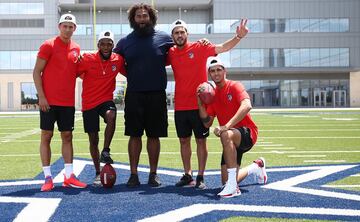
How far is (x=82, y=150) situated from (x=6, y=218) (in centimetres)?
496

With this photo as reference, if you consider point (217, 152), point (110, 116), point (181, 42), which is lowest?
point (217, 152)

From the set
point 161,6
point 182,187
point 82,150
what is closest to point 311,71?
point 161,6

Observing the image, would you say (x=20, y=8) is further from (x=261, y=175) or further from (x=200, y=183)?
(x=261, y=175)

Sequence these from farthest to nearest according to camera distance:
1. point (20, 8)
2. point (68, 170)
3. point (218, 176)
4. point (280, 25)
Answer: point (20, 8)
point (280, 25)
point (218, 176)
point (68, 170)

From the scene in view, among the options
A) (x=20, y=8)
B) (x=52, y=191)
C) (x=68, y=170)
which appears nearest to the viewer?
(x=52, y=191)

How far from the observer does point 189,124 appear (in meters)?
5.04

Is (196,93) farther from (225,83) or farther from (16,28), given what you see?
(16,28)

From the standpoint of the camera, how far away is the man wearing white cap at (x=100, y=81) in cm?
507

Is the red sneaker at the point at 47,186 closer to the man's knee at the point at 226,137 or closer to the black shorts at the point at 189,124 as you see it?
the black shorts at the point at 189,124

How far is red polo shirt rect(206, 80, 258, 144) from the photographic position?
4641 millimetres

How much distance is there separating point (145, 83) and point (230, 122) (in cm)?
116

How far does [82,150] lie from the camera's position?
848cm

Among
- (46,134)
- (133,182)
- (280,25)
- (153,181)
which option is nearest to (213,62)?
(153,181)

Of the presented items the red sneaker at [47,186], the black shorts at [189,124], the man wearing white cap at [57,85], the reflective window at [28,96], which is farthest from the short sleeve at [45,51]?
the reflective window at [28,96]
